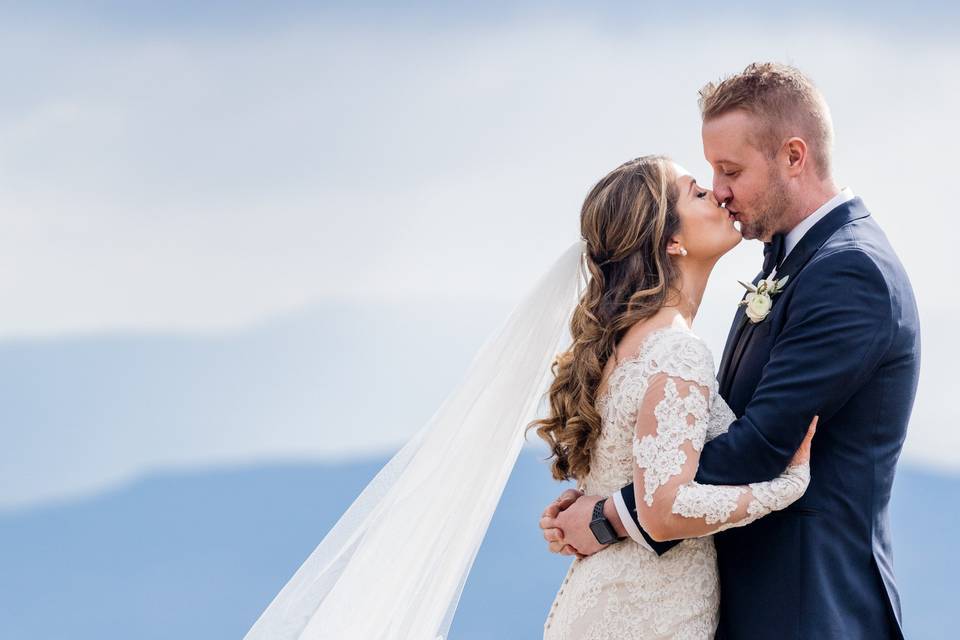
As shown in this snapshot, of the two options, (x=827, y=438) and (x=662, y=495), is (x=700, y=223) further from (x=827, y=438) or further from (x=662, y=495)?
(x=662, y=495)

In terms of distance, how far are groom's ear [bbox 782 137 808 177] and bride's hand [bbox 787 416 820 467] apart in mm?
635

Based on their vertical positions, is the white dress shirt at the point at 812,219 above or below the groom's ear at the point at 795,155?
below

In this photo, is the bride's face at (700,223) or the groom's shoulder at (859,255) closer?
the groom's shoulder at (859,255)

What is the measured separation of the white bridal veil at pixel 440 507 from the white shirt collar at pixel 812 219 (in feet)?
1.62

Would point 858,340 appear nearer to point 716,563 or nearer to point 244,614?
point 716,563

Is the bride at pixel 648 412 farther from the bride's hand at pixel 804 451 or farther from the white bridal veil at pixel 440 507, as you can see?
the white bridal veil at pixel 440 507

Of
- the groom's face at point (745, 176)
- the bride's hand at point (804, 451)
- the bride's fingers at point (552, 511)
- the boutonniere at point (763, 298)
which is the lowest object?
the bride's fingers at point (552, 511)

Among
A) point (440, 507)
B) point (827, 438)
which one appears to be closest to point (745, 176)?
point (827, 438)

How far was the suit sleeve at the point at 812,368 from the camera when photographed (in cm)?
223

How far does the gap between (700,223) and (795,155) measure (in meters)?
0.28

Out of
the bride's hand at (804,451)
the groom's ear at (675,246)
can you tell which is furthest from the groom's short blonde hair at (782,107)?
the bride's hand at (804,451)

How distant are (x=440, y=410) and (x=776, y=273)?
91 centimetres

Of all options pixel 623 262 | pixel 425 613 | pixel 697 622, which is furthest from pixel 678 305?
pixel 425 613

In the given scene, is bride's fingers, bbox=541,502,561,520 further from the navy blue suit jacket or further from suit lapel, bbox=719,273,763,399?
suit lapel, bbox=719,273,763,399
